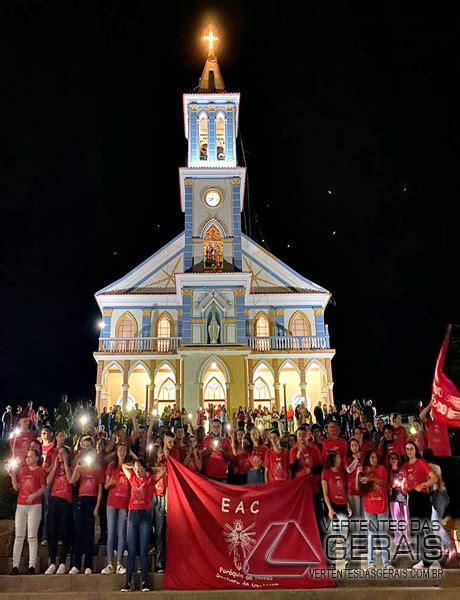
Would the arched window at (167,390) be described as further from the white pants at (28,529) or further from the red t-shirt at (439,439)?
the red t-shirt at (439,439)

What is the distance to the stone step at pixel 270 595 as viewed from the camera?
7688mm

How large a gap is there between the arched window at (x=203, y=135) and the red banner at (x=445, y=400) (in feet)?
83.1

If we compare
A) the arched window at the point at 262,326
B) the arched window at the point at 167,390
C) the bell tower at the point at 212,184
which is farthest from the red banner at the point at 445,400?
the arched window at the point at 262,326

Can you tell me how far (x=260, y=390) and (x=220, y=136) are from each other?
1467cm

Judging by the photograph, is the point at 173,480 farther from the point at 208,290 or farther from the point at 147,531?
the point at 208,290

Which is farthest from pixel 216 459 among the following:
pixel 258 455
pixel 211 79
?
pixel 211 79

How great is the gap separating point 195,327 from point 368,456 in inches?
787

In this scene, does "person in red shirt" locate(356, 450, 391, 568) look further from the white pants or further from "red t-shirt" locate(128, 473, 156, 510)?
the white pants

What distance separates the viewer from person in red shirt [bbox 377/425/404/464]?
31.2ft

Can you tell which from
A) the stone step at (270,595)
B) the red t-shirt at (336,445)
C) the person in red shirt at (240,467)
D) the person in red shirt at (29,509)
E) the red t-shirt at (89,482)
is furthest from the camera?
the person in red shirt at (240,467)

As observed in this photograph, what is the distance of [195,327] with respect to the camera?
28.5 m

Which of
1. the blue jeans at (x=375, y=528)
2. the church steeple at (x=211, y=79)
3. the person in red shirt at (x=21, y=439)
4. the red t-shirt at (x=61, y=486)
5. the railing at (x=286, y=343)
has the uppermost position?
the church steeple at (x=211, y=79)

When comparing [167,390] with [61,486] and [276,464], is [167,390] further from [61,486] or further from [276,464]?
[61,486]

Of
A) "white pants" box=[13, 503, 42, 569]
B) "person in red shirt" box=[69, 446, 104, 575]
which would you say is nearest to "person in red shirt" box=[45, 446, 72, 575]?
"person in red shirt" box=[69, 446, 104, 575]
